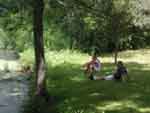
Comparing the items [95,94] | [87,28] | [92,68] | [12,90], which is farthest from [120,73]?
[87,28]

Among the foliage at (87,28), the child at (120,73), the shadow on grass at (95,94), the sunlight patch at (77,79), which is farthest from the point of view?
the sunlight patch at (77,79)

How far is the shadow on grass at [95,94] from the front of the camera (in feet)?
38.3

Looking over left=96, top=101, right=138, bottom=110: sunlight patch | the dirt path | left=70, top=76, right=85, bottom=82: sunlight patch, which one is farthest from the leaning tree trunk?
left=70, top=76, right=85, bottom=82: sunlight patch

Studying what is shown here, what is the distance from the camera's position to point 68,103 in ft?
40.5

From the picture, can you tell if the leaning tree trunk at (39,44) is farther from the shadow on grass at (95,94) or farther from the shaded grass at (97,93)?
the shaded grass at (97,93)

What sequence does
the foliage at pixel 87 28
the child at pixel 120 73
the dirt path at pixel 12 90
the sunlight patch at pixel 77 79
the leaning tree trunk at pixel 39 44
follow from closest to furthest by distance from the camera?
the leaning tree trunk at pixel 39 44
the dirt path at pixel 12 90
the foliage at pixel 87 28
the child at pixel 120 73
the sunlight patch at pixel 77 79

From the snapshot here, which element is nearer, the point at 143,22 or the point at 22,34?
the point at 143,22

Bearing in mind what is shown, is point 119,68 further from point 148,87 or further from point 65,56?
point 65,56

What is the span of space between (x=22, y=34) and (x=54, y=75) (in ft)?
41.7

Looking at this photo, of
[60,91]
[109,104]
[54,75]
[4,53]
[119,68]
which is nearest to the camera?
[109,104]

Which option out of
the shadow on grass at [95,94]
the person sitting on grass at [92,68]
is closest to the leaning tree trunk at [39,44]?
the shadow on grass at [95,94]

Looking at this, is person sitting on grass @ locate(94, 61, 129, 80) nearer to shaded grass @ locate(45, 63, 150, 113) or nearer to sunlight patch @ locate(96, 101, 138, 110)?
shaded grass @ locate(45, 63, 150, 113)

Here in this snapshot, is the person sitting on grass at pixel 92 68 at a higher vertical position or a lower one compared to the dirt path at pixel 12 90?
higher

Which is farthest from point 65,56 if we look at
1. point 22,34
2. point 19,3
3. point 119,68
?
point 19,3
